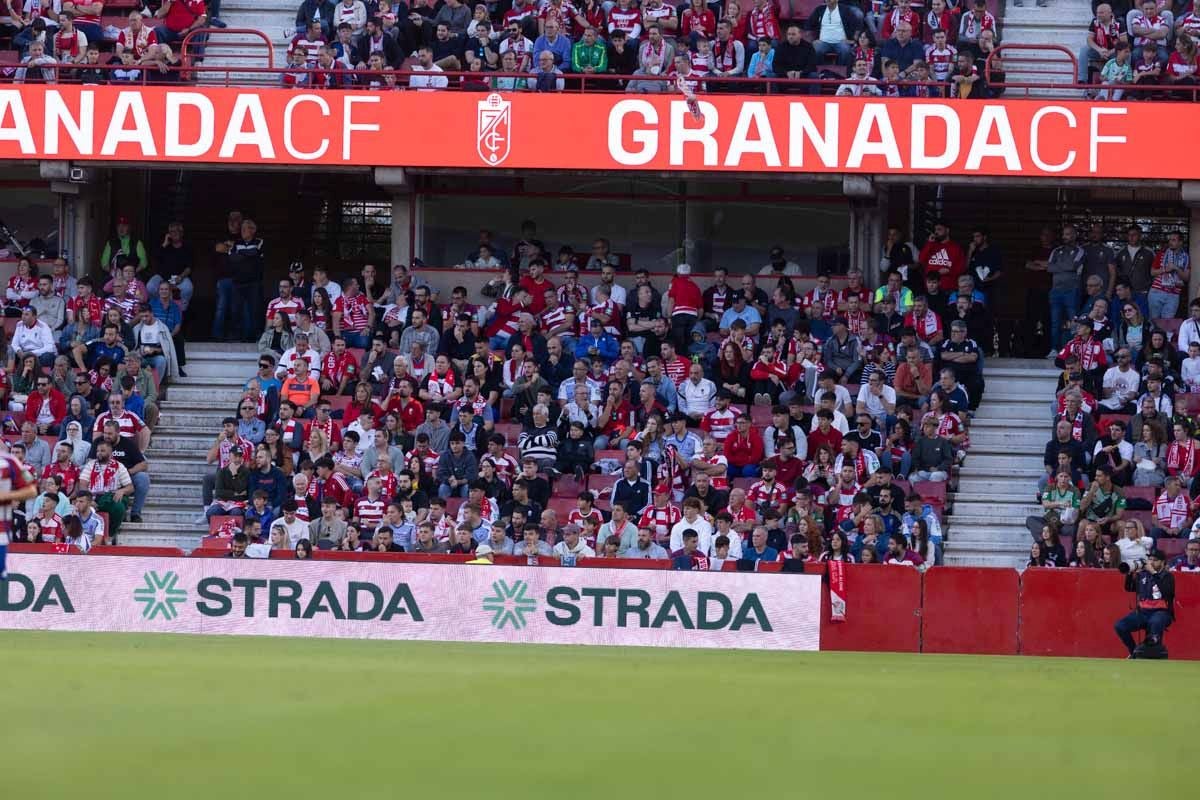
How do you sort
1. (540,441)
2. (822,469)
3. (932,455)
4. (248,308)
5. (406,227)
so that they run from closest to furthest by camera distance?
(822,469) < (932,455) < (540,441) < (248,308) < (406,227)

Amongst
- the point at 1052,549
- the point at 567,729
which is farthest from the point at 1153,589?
the point at 567,729

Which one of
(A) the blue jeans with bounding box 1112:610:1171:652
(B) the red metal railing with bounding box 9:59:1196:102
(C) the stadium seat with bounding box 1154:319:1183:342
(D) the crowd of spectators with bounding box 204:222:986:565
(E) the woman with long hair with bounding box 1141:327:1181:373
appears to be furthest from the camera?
(B) the red metal railing with bounding box 9:59:1196:102

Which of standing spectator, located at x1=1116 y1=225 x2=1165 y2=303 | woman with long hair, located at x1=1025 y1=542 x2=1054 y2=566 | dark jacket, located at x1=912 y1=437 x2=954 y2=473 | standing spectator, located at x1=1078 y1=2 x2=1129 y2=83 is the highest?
standing spectator, located at x1=1078 y1=2 x2=1129 y2=83

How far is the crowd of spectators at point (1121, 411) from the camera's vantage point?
2020cm

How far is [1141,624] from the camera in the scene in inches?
725

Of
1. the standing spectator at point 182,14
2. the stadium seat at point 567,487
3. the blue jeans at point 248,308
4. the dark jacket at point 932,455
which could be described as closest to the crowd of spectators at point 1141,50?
the dark jacket at point 932,455

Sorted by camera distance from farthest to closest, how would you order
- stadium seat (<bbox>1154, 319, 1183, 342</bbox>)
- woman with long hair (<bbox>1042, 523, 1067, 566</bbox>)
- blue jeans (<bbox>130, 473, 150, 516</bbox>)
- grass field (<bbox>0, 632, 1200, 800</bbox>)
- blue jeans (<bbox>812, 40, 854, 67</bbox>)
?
blue jeans (<bbox>812, 40, 854, 67</bbox>) → stadium seat (<bbox>1154, 319, 1183, 342</bbox>) → blue jeans (<bbox>130, 473, 150, 516</bbox>) → woman with long hair (<bbox>1042, 523, 1067, 566</bbox>) → grass field (<bbox>0, 632, 1200, 800</bbox>)

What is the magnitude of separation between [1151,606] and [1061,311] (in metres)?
7.24

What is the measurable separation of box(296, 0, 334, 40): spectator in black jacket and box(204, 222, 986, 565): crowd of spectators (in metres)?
3.55

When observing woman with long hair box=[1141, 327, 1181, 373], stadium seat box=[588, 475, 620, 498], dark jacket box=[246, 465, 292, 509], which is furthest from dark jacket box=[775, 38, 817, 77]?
dark jacket box=[246, 465, 292, 509]

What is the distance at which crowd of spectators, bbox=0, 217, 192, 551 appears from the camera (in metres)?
21.8

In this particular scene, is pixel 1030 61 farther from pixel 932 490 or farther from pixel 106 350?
pixel 106 350

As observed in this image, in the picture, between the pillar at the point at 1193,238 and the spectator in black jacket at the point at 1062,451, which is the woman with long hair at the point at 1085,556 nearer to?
the spectator in black jacket at the point at 1062,451

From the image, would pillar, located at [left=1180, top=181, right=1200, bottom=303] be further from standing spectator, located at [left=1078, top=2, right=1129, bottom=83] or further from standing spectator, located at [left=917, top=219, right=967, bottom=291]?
standing spectator, located at [left=917, top=219, right=967, bottom=291]
